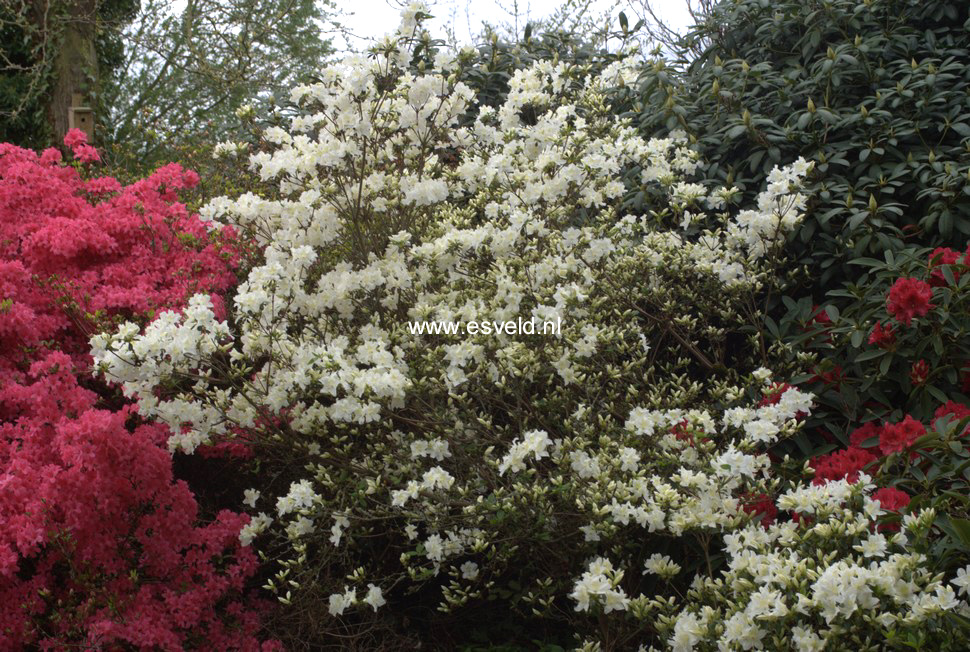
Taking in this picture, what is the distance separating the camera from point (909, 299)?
2988 millimetres

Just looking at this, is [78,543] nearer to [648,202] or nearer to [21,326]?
[21,326]

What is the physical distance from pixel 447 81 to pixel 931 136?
2.10 meters

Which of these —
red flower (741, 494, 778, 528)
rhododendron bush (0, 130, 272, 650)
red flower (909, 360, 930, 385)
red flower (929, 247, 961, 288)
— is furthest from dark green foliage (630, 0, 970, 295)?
rhododendron bush (0, 130, 272, 650)

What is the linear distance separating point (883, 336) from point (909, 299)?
0.60 ft

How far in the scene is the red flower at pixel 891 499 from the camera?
2.41m

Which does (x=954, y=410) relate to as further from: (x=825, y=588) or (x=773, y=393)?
(x=825, y=588)

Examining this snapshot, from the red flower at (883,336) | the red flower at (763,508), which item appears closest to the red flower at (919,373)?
the red flower at (883,336)

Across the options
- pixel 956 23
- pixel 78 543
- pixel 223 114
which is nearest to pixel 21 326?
pixel 78 543

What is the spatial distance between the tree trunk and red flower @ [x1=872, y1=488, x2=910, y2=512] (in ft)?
25.7

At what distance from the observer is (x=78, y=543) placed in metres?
2.88

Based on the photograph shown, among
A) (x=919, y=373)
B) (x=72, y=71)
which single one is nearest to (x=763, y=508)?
(x=919, y=373)

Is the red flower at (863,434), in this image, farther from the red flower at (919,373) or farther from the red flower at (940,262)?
the red flower at (940,262)

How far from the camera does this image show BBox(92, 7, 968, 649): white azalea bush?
8.82 feet

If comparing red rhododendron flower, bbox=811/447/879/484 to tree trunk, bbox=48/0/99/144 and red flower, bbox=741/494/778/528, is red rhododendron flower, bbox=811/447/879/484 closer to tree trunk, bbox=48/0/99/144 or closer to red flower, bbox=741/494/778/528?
red flower, bbox=741/494/778/528
